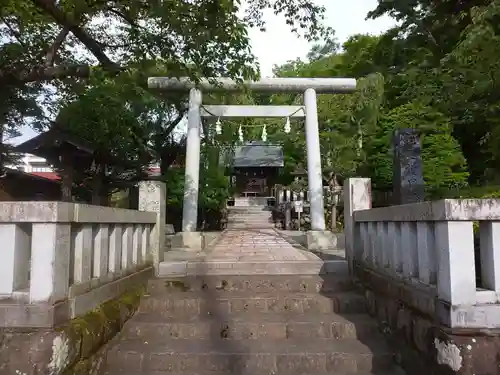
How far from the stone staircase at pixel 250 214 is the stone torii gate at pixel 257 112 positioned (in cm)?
1004

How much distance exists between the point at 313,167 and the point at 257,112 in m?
2.10

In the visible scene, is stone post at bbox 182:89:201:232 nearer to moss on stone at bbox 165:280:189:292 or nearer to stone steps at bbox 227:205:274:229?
moss on stone at bbox 165:280:189:292

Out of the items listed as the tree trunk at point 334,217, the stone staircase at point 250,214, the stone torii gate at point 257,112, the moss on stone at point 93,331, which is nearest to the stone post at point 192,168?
the stone torii gate at point 257,112

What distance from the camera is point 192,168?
9.85 meters

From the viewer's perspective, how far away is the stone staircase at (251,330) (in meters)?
4.04

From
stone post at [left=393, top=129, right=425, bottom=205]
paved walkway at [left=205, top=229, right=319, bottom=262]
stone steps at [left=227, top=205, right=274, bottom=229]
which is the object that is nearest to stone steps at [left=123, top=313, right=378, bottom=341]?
paved walkway at [left=205, top=229, right=319, bottom=262]

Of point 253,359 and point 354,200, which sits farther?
point 354,200

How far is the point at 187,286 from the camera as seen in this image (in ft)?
18.8

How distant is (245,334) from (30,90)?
1157cm

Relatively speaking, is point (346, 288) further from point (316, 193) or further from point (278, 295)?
point (316, 193)

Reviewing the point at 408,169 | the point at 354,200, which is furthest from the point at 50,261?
the point at 408,169

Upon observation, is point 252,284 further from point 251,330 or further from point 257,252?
point 257,252

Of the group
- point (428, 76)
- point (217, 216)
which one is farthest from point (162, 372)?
point (217, 216)

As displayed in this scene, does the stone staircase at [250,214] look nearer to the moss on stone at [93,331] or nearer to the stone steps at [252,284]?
the stone steps at [252,284]
